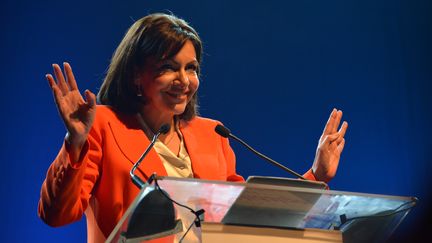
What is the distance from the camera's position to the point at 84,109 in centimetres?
171

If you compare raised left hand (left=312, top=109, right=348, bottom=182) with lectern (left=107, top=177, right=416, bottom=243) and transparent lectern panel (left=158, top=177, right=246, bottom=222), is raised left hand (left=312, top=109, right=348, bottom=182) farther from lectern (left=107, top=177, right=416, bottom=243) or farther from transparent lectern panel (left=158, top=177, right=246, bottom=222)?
transparent lectern panel (left=158, top=177, right=246, bottom=222)

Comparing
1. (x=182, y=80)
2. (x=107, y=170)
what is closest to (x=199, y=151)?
(x=182, y=80)

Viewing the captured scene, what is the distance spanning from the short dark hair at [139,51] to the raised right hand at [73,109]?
520 mm

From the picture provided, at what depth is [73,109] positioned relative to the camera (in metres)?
1.71

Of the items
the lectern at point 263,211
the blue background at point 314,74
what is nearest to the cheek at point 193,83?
the blue background at point 314,74

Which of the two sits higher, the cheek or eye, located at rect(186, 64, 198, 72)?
eye, located at rect(186, 64, 198, 72)

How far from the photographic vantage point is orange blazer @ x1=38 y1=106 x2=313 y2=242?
5.71 ft

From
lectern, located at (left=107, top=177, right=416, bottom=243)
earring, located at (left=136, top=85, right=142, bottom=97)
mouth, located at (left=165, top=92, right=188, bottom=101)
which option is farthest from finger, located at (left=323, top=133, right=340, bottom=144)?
lectern, located at (left=107, top=177, right=416, bottom=243)

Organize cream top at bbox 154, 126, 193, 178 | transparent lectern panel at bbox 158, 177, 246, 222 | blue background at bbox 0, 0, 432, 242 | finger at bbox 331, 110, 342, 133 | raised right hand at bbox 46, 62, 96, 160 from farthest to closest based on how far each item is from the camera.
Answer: blue background at bbox 0, 0, 432, 242, finger at bbox 331, 110, 342, 133, cream top at bbox 154, 126, 193, 178, raised right hand at bbox 46, 62, 96, 160, transparent lectern panel at bbox 158, 177, 246, 222

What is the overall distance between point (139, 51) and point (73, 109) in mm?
589

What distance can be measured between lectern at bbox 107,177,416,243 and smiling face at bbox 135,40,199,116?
0.89 m

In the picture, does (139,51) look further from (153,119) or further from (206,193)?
(206,193)

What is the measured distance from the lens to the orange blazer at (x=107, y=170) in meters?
1.74

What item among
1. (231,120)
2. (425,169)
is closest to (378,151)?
(425,169)
